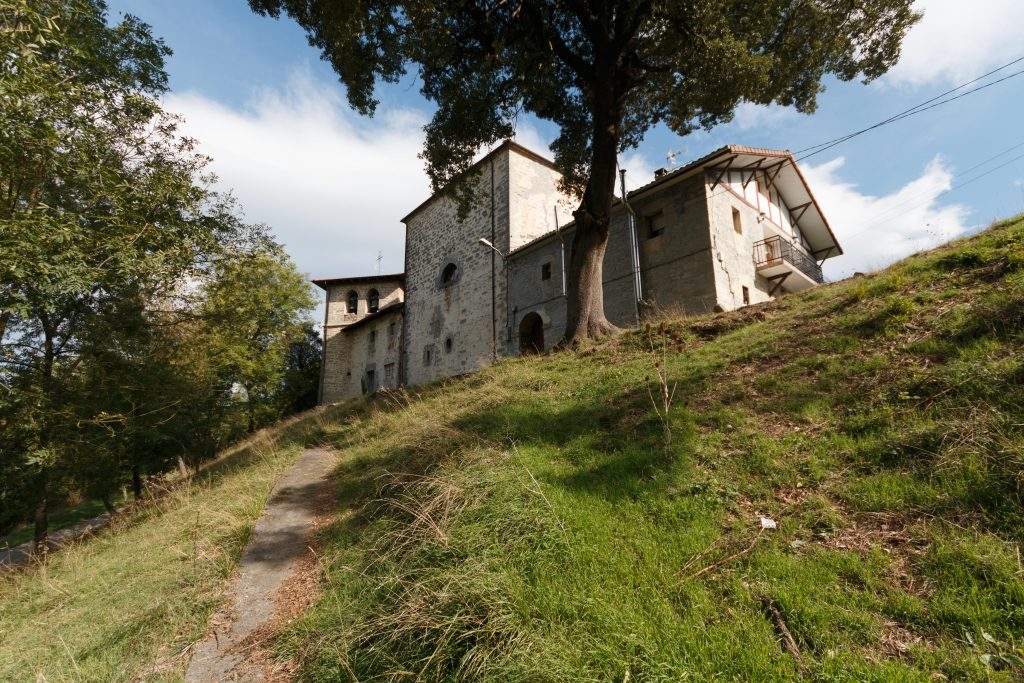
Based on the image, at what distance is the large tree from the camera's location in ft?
27.8

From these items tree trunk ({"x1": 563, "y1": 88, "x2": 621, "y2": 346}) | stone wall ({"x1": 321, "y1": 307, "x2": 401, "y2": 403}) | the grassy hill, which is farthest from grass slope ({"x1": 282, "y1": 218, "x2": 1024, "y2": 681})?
stone wall ({"x1": 321, "y1": 307, "x2": 401, "y2": 403})

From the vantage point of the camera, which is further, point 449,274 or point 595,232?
point 449,274

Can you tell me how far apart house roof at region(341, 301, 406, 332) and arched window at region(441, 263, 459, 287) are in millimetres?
3419

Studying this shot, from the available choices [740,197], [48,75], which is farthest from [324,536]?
[740,197]

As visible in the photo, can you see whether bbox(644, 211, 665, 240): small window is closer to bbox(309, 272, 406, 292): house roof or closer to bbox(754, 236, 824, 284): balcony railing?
bbox(754, 236, 824, 284): balcony railing

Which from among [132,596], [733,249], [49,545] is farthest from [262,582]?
[733,249]

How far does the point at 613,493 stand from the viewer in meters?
3.90

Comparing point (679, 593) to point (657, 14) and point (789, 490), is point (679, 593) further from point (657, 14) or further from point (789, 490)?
point (657, 14)

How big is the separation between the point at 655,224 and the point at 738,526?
13303 millimetres

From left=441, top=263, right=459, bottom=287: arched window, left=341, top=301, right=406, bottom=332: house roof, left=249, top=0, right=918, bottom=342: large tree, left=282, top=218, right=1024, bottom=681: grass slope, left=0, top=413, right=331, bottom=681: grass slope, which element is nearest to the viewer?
left=282, top=218, right=1024, bottom=681: grass slope

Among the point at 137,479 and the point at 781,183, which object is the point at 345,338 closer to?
the point at 137,479

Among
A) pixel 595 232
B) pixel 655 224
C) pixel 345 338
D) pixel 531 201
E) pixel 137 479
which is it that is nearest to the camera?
pixel 595 232

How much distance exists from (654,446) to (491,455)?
1695 mm

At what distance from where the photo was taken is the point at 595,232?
33.2ft
